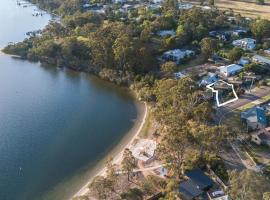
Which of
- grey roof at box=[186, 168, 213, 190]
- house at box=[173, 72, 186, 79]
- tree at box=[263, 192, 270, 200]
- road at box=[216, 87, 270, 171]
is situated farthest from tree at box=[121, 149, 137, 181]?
house at box=[173, 72, 186, 79]

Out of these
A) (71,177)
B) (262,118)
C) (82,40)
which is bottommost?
(71,177)

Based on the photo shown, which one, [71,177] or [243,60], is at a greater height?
[243,60]

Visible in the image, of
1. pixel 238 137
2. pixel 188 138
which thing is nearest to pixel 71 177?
pixel 188 138

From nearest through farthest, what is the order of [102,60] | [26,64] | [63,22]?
[102,60] → [26,64] → [63,22]

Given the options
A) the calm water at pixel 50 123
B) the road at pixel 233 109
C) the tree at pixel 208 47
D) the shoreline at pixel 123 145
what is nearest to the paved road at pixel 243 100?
the road at pixel 233 109

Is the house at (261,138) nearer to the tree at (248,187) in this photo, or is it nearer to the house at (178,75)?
the tree at (248,187)

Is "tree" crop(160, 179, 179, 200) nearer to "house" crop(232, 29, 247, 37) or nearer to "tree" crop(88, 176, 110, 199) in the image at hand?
"tree" crop(88, 176, 110, 199)

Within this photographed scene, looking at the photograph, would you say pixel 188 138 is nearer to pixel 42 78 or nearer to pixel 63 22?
pixel 42 78
